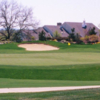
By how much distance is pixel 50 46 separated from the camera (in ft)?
145

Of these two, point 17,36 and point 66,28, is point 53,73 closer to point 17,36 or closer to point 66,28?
point 17,36

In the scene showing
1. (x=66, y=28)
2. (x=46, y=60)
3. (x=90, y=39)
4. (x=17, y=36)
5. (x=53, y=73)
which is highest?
(x=53, y=73)

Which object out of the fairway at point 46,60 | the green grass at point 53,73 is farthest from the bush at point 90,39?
the green grass at point 53,73

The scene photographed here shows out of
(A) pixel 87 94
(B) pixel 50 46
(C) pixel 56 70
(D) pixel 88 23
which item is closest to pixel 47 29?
(D) pixel 88 23

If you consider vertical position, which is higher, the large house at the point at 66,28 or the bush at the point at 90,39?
the bush at the point at 90,39

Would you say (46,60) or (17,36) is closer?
(46,60)

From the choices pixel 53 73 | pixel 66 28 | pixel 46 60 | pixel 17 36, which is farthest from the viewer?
pixel 66 28

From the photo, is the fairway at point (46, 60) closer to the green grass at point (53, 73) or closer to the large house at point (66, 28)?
the green grass at point (53, 73)

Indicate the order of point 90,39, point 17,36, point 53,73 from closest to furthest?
1. point 53,73
2. point 90,39
3. point 17,36

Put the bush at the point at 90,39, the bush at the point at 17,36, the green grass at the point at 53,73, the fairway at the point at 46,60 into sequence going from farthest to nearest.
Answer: the bush at the point at 17,36
the bush at the point at 90,39
the fairway at the point at 46,60
the green grass at the point at 53,73

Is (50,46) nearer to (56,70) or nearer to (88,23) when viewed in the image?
(56,70)

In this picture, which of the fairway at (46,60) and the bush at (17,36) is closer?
the fairway at (46,60)

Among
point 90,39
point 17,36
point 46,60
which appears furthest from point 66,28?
point 46,60

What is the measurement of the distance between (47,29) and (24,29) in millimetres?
23364
